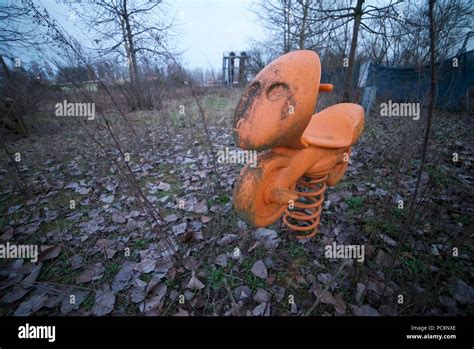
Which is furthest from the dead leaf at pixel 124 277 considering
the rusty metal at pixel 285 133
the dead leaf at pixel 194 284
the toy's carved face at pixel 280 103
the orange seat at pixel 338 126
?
the orange seat at pixel 338 126

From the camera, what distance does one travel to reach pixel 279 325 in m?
1.32

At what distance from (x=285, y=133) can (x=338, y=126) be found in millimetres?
852

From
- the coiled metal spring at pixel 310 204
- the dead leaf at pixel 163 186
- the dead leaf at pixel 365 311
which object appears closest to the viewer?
the dead leaf at pixel 365 311

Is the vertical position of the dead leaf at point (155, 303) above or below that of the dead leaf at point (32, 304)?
above

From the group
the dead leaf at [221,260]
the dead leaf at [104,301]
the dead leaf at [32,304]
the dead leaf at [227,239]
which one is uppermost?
the dead leaf at [227,239]

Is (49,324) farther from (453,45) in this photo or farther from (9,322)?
(453,45)

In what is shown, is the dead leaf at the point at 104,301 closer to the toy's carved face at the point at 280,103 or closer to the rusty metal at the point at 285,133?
the rusty metal at the point at 285,133

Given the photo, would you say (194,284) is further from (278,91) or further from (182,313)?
(278,91)

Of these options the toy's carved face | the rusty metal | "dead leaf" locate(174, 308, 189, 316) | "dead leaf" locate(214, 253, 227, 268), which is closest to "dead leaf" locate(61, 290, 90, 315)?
"dead leaf" locate(174, 308, 189, 316)

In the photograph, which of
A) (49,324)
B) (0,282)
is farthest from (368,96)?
(0,282)

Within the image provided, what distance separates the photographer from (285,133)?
1.08m

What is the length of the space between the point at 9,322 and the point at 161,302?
953 millimetres

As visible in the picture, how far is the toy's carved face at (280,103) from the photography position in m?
1.03

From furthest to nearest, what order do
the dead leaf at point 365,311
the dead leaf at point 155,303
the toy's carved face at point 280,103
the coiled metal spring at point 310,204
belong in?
1. the coiled metal spring at point 310,204
2. the dead leaf at point 155,303
3. the dead leaf at point 365,311
4. the toy's carved face at point 280,103
